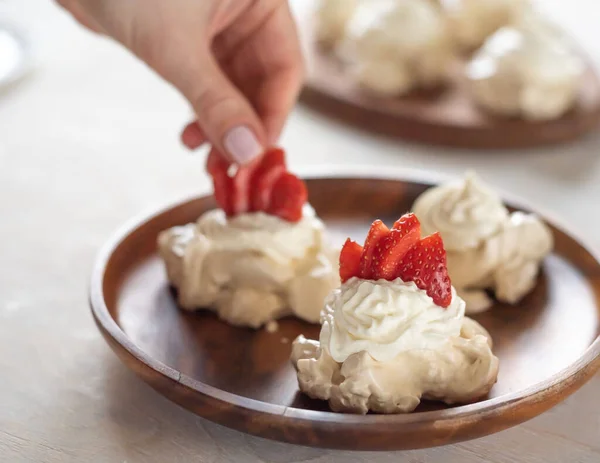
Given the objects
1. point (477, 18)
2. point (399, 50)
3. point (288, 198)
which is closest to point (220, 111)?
point (288, 198)

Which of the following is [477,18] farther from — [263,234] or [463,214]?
[263,234]

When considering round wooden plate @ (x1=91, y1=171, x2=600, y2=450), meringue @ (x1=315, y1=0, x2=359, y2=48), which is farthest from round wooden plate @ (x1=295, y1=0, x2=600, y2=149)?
round wooden plate @ (x1=91, y1=171, x2=600, y2=450)

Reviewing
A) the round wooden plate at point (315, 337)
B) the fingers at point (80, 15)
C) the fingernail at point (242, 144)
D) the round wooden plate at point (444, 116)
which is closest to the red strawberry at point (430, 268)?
the round wooden plate at point (315, 337)

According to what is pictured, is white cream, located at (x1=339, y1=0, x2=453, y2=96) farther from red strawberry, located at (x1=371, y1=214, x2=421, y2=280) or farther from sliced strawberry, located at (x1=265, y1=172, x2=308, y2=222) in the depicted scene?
red strawberry, located at (x1=371, y1=214, x2=421, y2=280)

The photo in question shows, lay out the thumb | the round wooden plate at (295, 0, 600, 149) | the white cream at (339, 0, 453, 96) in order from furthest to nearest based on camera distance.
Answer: the white cream at (339, 0, 453, 96)
the round wooden plate at (295, 0, 600, 149)
the thumb

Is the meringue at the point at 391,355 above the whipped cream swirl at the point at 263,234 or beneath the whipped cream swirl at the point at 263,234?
above

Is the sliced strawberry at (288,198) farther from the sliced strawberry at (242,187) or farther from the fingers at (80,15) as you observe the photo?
the fingers at (80,15)

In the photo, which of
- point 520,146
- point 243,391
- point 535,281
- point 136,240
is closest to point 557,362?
point 535,281
